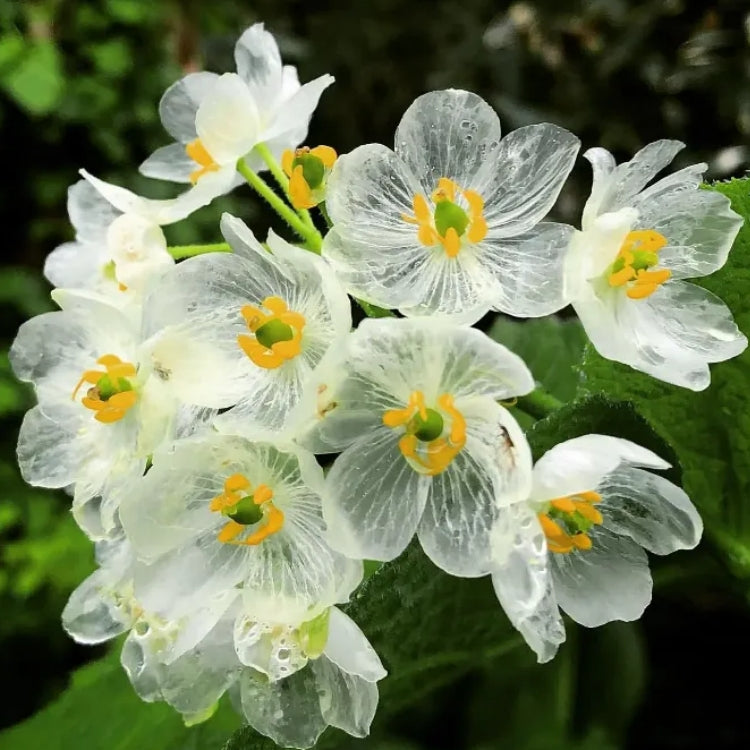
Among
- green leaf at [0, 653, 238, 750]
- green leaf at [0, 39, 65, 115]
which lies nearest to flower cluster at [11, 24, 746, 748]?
green leaf at [0, 653, 238, 750]

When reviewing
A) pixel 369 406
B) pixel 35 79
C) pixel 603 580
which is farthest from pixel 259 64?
pixel 35 79

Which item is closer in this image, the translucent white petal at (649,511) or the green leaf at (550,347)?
the translucent white petal at (649,511)

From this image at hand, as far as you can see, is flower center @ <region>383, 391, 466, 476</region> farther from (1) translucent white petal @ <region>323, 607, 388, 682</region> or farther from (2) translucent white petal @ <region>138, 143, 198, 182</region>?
(2) translucent white petal @ <region>138, 143, 198, 182</region>

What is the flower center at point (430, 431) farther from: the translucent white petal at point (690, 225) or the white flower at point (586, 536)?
the translucent white petal at point (690, 225)

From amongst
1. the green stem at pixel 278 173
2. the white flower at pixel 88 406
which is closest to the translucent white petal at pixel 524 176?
the green stem at pixel 278 173

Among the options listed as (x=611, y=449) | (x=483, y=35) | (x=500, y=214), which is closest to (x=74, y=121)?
(x=483, y=35)

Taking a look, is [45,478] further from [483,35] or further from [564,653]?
[483,35]

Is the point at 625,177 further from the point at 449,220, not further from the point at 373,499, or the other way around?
the point at 373,499
